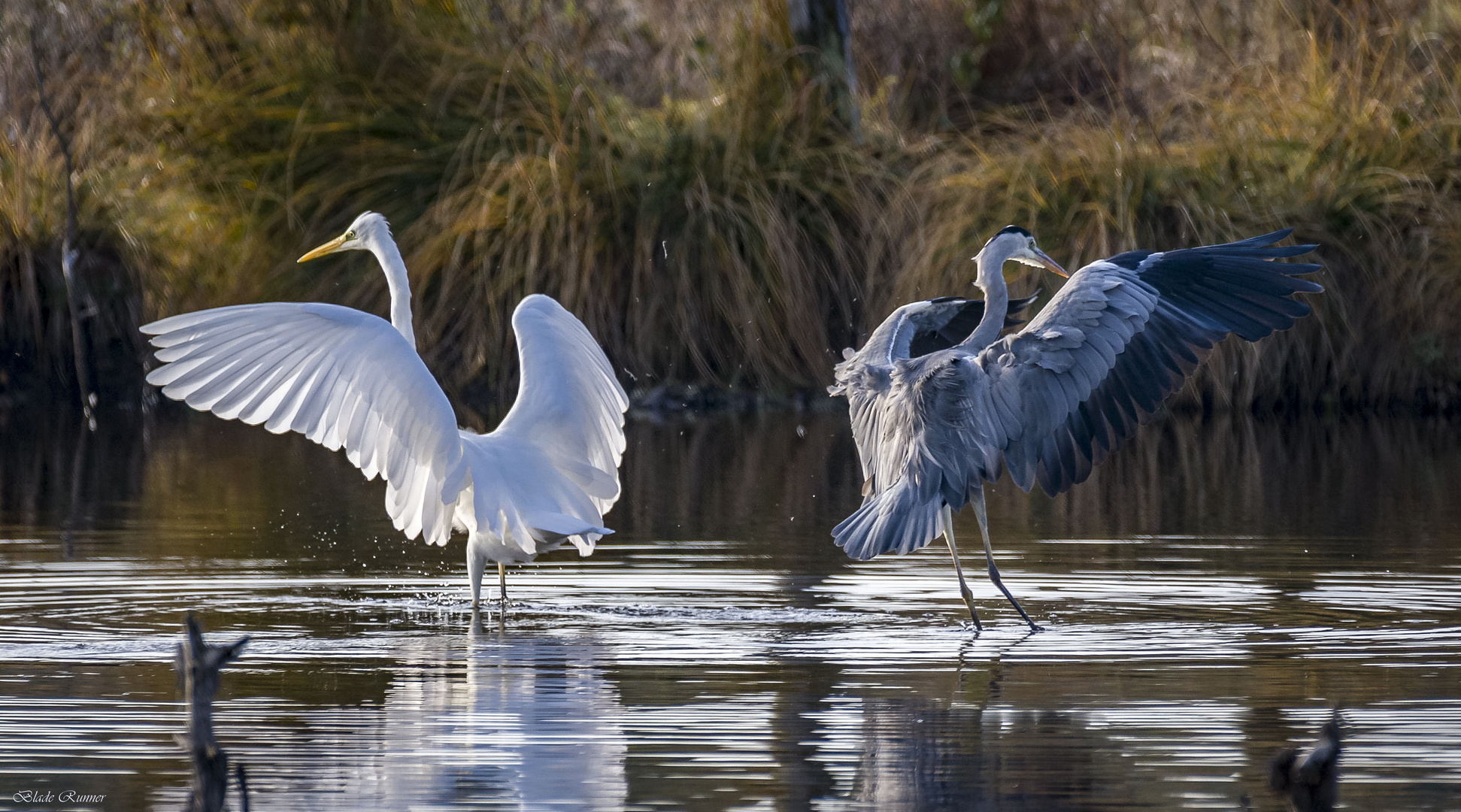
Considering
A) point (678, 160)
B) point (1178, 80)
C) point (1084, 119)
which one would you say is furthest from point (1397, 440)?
point (1178, 80)

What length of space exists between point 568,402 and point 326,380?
124 centimetres

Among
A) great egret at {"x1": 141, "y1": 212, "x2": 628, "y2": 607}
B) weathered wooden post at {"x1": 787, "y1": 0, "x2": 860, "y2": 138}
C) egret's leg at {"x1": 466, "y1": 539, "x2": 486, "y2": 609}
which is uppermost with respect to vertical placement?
weathered wooden post at {"x1": 787, "y1": 0, "x2": 860, "y2": 138}

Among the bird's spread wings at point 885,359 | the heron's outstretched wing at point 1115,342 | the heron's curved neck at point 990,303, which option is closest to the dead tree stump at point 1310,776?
the heron's outstretched wing at point 1115,342

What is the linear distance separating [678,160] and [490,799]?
13009mm

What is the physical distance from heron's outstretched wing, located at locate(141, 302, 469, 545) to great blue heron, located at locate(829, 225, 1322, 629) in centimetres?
144

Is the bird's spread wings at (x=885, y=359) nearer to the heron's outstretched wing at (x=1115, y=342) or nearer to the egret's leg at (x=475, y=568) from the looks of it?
the heron's outstretched wing at (x=1115, y=342)

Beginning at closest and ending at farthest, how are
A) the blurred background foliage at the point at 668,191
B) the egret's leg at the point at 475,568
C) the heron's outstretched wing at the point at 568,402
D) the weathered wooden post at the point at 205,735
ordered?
1. the weathered wooden post at the point at 205,735
2. the egret's leg at the point at 475,568
3. the heron's outstretched wing at the point at 568,402
4. the blurred background foliage at the point at 668,191

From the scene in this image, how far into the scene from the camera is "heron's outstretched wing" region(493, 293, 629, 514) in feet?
25.9

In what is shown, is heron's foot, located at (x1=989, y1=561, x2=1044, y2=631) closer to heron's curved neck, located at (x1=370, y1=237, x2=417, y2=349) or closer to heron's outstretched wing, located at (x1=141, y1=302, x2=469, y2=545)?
heron's outstretched wing, located at (x1=141, y1=302, x2=469, y2=545)

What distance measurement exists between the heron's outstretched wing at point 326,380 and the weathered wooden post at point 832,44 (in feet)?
36.0

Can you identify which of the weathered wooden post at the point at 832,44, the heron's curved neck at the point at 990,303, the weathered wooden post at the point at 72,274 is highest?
the weathered wooden post at the point at 832,44

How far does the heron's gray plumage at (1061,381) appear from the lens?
703 centimetres

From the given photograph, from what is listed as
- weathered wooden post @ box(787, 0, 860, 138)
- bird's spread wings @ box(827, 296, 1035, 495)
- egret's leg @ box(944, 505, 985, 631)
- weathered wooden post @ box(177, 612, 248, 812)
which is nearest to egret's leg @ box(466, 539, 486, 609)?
bird's spread wings @ box(827, 296, 1035, 495)

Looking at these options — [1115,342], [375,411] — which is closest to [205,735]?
[375,411]
